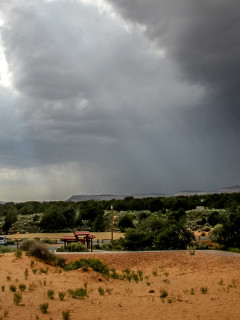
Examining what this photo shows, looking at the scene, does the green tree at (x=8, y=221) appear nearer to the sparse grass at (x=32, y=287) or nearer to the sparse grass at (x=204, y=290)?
the sparse grass at (x=32, y=287)

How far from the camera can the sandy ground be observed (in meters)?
11.5

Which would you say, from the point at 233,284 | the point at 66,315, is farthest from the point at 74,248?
the point at 66,315

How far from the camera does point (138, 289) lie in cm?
1596

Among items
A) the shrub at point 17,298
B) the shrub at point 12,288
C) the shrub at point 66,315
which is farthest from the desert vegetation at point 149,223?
the shrub at point 66,315

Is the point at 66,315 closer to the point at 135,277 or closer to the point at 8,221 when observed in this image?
the point at 135,277

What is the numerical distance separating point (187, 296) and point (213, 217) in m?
48.1

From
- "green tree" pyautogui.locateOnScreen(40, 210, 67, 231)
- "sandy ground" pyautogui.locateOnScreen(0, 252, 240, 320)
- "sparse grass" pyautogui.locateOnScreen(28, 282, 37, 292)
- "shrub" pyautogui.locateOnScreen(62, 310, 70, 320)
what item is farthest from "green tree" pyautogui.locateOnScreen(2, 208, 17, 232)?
"shrub" pyautogui.locateOnScreen(62, 310, 70, 320)

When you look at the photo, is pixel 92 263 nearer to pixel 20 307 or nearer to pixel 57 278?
pixel 57 278

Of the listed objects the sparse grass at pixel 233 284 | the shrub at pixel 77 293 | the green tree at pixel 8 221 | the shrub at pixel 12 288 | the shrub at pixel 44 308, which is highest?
the green tree at pixel 8 221

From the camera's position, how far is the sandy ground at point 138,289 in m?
11.5

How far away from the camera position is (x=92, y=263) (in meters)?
19.1

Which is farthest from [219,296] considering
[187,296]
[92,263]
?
[92,263]

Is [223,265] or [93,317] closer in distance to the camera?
[93,317]

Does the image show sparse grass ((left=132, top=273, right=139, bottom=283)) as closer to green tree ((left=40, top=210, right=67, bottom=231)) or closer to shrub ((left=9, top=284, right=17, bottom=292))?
shrub ((left=9, top=284, right=17, bottom=292))
